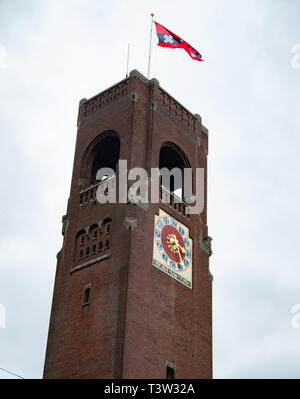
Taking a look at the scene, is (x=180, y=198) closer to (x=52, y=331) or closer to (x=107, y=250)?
(x=107, y=250)

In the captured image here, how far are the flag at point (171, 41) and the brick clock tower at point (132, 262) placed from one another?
267cm

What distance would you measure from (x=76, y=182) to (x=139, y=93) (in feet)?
21.2

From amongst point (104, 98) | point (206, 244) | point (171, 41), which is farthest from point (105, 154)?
point (206, 244)

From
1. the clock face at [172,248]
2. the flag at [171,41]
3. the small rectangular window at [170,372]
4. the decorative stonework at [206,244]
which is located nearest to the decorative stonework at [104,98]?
the flag at [171,41]

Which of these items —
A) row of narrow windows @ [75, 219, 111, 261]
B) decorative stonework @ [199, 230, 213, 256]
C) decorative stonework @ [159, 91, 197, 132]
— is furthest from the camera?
decorative stonework @ [159, 91, 197, 132]

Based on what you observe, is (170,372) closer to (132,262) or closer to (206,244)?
(132,262)

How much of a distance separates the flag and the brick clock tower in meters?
2.67

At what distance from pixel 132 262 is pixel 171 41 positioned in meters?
15.7

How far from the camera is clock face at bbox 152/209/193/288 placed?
47.2m

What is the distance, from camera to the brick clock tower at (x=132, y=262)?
4369 centimetres

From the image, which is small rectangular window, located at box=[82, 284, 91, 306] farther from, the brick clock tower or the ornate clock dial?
the ornate clock dial

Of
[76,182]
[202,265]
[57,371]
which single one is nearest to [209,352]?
[202,265]

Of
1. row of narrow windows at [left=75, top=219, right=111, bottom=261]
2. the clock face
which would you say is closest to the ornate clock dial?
the clock face

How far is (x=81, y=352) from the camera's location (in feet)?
145
